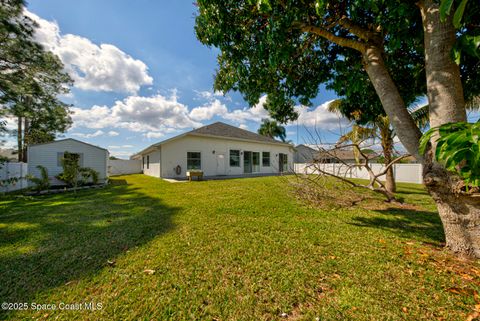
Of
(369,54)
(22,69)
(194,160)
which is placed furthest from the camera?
(194,160)

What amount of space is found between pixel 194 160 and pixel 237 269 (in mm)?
12183

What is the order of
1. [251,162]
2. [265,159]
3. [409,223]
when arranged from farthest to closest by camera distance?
[265,159] → [251,162] → [409,223]

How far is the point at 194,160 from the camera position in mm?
13906

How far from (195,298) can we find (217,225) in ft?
6.83

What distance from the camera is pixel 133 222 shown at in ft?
13.8

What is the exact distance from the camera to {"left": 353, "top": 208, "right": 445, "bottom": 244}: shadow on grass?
3412 millimetres

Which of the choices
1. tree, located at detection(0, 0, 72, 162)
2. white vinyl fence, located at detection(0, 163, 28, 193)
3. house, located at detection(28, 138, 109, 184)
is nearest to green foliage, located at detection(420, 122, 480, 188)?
tree, located at detection(0, 0, 72, 162)

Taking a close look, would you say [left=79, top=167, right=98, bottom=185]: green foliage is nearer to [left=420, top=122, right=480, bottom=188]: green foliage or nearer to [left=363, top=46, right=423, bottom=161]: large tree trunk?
[left=363, top=46, right=423, bottom=161]: large tree trunk

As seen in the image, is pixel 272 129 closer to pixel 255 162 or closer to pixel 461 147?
pixel 255 162

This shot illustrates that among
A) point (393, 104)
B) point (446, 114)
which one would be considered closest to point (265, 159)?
point (393, 104)

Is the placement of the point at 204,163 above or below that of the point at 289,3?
below

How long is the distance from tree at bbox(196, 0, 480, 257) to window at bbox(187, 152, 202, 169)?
9.95 m

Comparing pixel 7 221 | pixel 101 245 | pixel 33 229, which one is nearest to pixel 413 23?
pixel 101 245

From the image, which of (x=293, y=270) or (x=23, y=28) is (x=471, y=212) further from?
(x=23, y=28)
